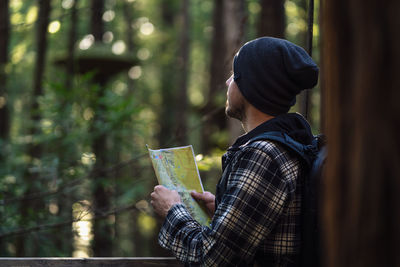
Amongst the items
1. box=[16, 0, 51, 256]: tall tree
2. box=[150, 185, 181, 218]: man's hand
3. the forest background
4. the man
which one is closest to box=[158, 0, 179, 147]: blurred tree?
the forest background

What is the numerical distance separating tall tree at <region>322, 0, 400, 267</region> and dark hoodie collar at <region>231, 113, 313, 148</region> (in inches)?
46.9

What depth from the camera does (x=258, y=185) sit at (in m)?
1.95

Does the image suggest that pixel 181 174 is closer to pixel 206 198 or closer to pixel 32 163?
pixel 206 198

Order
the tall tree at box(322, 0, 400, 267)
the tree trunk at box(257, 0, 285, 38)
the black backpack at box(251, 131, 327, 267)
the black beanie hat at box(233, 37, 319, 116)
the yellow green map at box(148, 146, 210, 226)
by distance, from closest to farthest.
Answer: the tall tree at box(322, 0, 400, 267) → the black backpack at box(251, 131, 327, 267) → the black beanie hat at box(233, 37, 319, 116) → the yellow green map at box(148, 146, 210, 226) → the tree trunk at box(257, 0, 285, 38)

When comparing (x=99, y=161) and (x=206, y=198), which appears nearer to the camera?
(x=206, y=198)

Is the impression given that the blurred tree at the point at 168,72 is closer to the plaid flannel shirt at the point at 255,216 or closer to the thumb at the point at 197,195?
the thumb at the point at 197,195

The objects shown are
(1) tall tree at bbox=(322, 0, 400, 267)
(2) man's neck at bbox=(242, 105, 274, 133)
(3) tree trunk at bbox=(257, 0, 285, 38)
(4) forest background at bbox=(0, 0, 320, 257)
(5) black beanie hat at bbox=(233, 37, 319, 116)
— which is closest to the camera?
(1) tall tree at bbox=(322, 0, 400, 267)

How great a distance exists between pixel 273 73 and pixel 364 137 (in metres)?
1.30

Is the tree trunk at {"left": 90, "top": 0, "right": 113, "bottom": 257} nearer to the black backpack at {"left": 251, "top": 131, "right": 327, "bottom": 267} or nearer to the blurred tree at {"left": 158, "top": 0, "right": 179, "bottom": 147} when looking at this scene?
the black backpack at {"left": 251, "top": 131, "right": 327, "bottom": 267}

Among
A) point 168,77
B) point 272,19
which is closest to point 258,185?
point 272,19

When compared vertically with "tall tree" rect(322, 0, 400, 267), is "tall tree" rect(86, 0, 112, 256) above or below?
below

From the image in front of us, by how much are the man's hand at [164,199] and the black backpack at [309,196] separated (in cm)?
54

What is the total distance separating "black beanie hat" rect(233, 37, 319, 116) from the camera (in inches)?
84.1

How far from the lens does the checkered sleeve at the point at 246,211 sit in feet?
6.36
